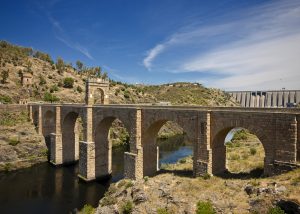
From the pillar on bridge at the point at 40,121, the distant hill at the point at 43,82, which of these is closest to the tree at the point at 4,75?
the distant hill at the point at 43,82

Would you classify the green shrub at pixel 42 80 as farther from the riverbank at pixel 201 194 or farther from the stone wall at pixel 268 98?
the stone wall at pixel 268 98

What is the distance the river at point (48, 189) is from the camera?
26219 millimetres

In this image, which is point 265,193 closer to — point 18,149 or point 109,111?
point 109,111

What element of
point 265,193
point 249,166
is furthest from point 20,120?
point 265,193

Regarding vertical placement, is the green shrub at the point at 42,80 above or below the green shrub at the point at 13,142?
above

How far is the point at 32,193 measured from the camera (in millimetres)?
29625

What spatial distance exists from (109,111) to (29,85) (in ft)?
147

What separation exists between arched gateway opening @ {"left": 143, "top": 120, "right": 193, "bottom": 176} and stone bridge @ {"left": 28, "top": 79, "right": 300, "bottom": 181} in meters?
0.11

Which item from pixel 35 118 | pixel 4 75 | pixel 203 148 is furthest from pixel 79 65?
pixel 203 148

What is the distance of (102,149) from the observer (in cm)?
3344

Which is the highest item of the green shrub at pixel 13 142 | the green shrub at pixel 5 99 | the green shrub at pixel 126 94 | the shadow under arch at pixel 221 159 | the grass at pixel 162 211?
the green shrub at pixel 126 94

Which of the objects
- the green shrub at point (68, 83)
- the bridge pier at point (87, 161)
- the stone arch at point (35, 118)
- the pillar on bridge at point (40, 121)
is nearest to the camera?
the bridge pier at point (87, 161)

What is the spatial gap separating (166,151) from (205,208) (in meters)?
35.7

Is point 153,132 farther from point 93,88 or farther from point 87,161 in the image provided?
point 93,88
